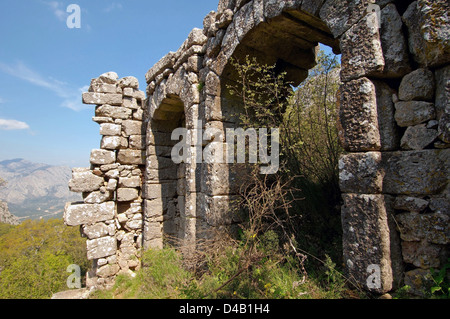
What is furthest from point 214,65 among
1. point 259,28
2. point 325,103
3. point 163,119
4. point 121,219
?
point 121,219

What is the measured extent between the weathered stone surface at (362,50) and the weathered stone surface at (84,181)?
5.38 meters

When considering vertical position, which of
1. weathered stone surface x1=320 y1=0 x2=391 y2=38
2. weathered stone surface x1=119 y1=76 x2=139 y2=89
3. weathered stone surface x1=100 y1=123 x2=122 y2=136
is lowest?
weathered stone surface x1=100 y1=123 x2=122 y2=136

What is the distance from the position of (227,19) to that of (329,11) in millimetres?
1822

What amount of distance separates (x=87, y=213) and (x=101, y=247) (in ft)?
2.71

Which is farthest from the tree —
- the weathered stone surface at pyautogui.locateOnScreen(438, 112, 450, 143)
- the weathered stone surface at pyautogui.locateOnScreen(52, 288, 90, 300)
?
the weathered stone surface at pyautogui.locateOnScreen(52, 288, 90, 300)

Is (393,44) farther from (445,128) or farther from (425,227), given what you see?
(425,227)

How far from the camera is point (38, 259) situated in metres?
10.0

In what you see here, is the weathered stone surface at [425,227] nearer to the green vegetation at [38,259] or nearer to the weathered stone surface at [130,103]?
the weathered stone surface at [130,103]

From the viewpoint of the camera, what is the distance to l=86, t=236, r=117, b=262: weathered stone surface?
17.3 ft

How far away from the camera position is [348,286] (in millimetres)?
2162

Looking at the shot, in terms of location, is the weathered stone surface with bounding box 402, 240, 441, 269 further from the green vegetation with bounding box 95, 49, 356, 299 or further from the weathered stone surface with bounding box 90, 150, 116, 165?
the weathered stone surface with bounding box 90, 150, 116, 165

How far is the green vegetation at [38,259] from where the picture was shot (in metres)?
8.36

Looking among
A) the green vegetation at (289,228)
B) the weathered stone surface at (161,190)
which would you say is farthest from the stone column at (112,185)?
the green vegetation at (289,228)

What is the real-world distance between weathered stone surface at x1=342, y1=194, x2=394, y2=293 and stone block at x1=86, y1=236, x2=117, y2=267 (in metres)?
5.13
